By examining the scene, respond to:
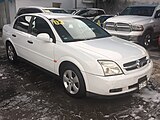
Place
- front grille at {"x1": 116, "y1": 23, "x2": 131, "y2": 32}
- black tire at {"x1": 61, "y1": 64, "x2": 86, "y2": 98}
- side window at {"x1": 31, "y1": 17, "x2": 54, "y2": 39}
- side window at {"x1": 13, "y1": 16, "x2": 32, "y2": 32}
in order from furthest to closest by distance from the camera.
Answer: front grille at {"x1": 116, "y1": 23, "x2": 131, "y2": 32}, side window at {"x1": 13, "y1": 16, "x2": 32, "y2": 32}, side window at {"x1": 31, "y1": 17, "x2": 54, "y2": 39}, black tire at {"x1": 61, "y1": 64, "x2": 86, "y2": 98}

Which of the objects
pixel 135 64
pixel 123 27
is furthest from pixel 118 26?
pixel 135 64

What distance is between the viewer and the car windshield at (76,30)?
420cm

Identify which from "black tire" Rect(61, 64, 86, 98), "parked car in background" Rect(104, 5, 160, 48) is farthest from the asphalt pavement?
"parked car in background" Rect(104, 5, 160, 48)

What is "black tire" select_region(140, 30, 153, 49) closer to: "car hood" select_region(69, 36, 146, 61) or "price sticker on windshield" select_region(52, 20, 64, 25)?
"car hood" select_region(69, 36, 146, 61)

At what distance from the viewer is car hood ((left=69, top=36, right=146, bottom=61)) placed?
356 centimetres

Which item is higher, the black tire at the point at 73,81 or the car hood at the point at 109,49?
the car hood at the point at 109,49

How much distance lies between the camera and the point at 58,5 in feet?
52.2

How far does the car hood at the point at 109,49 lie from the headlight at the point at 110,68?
0.09 metres

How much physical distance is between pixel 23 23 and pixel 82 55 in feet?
7.99

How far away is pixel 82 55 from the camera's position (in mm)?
3613

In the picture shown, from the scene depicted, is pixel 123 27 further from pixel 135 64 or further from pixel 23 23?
pixel 135 64

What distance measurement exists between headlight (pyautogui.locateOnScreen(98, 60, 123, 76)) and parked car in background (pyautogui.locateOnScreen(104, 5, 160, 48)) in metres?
4.57

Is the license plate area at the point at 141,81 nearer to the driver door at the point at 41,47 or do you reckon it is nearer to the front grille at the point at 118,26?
the driver door at the point at 41,47

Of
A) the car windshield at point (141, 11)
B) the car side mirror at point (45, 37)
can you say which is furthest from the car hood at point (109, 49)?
the car windshield at point (141, 11)
